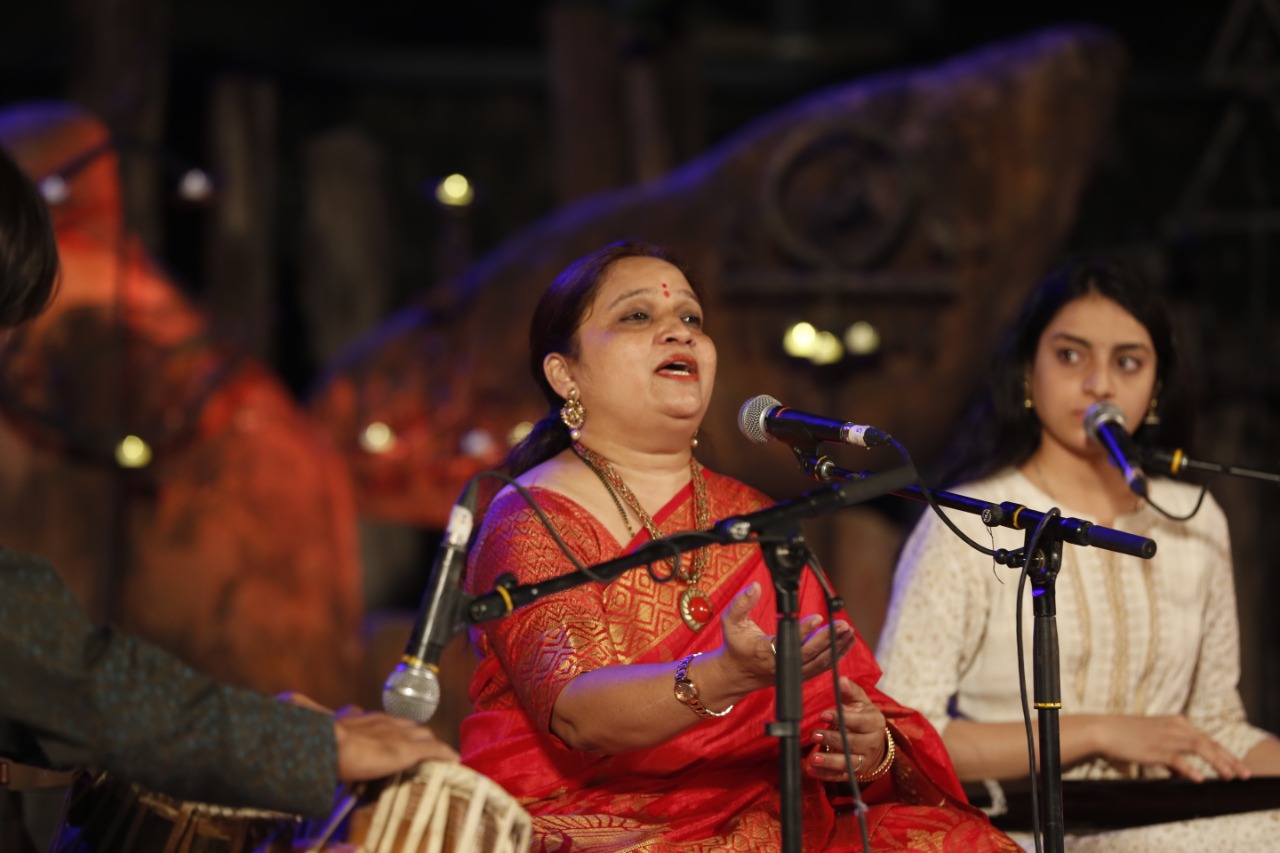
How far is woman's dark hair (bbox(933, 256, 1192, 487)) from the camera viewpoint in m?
4.01

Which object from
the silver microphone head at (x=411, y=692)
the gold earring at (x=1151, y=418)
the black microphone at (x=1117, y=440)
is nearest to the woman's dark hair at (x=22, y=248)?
the silver microphone head at (x=411, y=692)

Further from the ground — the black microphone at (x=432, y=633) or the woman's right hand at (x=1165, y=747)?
the woman's right hand at (x=1165, y=747)

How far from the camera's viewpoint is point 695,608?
3.10 metres

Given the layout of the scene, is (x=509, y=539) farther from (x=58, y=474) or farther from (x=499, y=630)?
(x=58, y=474)

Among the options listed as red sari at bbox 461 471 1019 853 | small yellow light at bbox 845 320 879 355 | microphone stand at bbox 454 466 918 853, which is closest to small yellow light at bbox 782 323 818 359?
small yellow light at bbox 845 320 879 355

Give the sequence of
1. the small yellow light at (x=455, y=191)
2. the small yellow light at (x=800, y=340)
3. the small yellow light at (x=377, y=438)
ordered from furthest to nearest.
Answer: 1. the small yellow light at (x=377, y=438)
2. the small yellow light at (x=455, y=191)
3. the small yellow light at (x=800, y=340)

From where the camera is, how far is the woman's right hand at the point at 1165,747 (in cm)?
369

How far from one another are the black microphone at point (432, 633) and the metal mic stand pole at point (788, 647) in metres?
0.51

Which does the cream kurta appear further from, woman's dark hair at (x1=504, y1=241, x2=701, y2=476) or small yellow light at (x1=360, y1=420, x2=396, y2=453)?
small yellow light at (x1=360, y1=420, x2=396, y2=453)

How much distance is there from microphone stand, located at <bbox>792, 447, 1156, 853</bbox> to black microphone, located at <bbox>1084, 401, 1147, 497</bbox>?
1.85 feet

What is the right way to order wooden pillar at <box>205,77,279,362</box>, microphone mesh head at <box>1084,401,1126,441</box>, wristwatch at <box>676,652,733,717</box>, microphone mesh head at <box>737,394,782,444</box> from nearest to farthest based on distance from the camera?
wristwatch at <box>676,652,733,717</box>, microphone mesh head at <box>737,394,782,444</box>, microphone mesh head at <box>1084,401,1126,441</box>, wooden pillar at <box>205,77,279,362</box>

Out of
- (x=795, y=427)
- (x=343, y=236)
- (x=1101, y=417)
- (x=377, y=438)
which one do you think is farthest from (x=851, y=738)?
(x=343, y=236)

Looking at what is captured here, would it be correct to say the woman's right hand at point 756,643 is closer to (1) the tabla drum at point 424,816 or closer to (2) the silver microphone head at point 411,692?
(1) the tabla drum at point 424,816

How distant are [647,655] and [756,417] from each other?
23.4 inches
